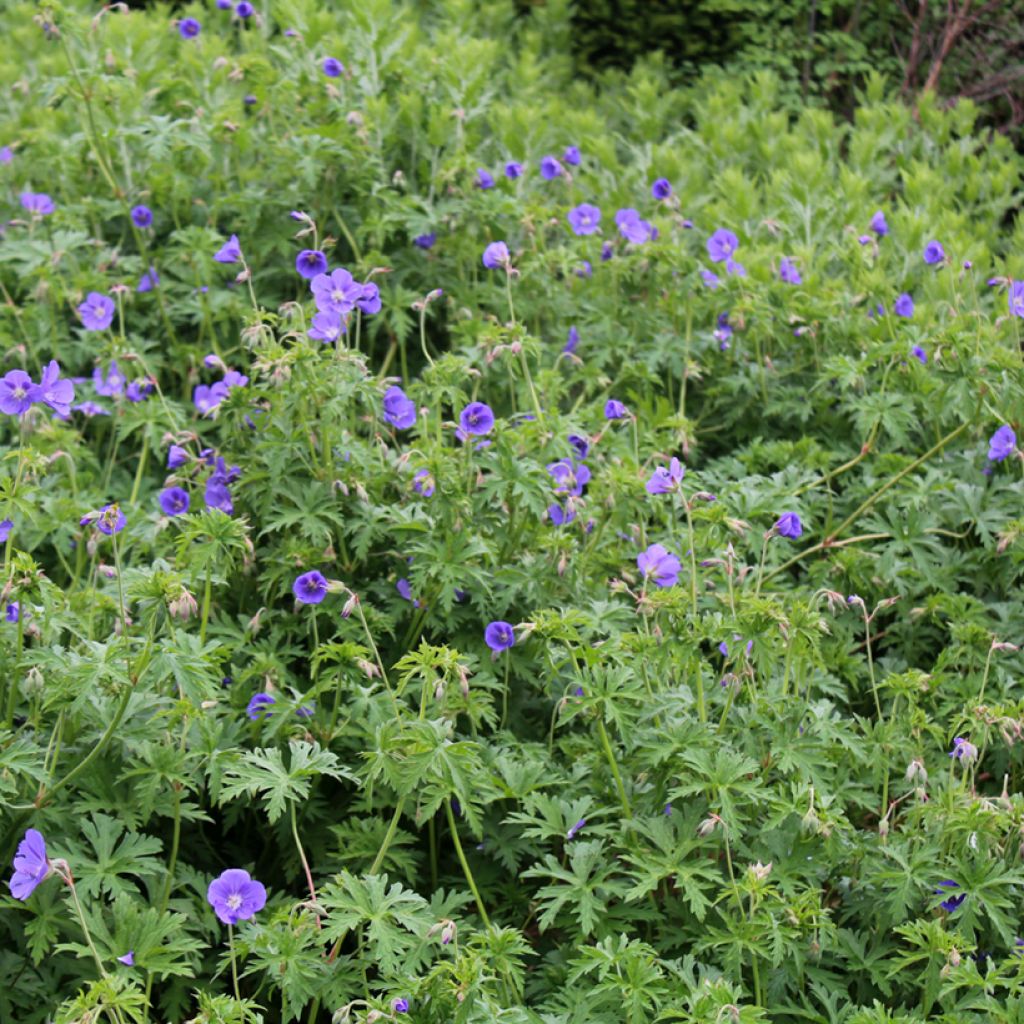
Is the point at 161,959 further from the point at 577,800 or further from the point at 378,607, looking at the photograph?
the point at 378,607

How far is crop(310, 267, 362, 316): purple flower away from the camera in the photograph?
121 inches

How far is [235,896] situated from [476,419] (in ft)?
3.70

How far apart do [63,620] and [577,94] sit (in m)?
4.72

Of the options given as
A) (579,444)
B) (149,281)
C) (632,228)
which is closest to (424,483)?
(579,444)

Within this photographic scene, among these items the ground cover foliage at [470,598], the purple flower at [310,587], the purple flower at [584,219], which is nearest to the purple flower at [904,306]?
the ground cover foliage at [470,598]

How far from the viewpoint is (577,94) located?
262 inches

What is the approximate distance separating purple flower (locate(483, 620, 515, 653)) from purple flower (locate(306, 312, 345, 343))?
73 centimetres

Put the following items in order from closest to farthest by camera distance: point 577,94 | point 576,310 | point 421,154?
point 576,310 < point 421,154 < point 577,94

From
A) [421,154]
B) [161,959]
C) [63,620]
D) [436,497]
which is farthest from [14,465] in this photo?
[421,154]

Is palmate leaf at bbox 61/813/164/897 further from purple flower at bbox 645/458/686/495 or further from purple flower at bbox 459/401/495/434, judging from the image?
purple flower at bbox 645/458/686/495

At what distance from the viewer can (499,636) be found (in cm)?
287

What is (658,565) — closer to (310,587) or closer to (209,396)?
(310,587)

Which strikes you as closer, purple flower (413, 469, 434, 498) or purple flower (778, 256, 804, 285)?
purple flower (413, 469, 434, 498)

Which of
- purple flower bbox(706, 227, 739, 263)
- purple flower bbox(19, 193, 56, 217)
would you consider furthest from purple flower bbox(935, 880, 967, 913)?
purple flower bbox(19, 193, 56, 217)
